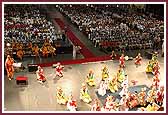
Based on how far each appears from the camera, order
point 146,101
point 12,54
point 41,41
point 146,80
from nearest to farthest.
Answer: point 146,101
point 146,80
point 12,54
point 41,41

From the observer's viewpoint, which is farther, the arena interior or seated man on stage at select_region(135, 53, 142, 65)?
seated man on stage at select_region(135, 53, 142, 65)

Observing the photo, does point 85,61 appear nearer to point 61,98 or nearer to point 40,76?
point 40,76

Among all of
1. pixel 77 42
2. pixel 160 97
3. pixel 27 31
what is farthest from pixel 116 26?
pixel 160 97

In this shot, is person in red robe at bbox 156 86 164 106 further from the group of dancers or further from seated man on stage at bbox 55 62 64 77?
seated man on stage at bbox 55 62 64 77

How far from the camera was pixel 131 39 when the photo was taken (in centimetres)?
2075

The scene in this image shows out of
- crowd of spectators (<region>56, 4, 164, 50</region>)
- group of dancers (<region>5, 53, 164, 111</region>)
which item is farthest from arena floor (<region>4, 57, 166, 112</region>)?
crowd of spectators (<region>56, 4, 164, 50</region>)

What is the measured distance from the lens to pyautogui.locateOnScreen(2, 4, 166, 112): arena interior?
42.4 ft

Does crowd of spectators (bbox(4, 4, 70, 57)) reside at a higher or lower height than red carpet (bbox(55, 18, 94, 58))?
higher

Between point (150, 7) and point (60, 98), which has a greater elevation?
point (150, 7)

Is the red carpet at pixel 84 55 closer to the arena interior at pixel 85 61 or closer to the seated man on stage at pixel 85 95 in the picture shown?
the arena interior at pixel 85 61

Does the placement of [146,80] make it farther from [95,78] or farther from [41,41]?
[41,41]

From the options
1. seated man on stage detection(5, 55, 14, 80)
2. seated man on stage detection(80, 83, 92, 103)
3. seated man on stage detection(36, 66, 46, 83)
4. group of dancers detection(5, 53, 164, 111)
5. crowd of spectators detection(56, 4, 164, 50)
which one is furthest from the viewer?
crowd of spectators detection(56, 4, 164, 50)

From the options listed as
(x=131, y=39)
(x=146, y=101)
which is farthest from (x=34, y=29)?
(x=146, y=101)

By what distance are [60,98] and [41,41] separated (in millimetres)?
7425
